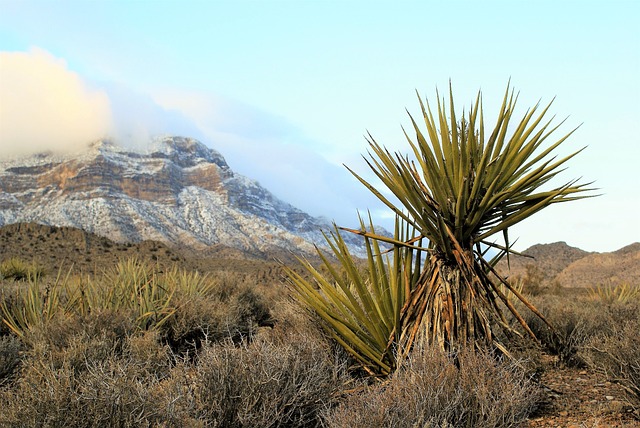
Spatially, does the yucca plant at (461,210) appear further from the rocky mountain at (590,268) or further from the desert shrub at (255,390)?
the rocky mountain at (590,268)

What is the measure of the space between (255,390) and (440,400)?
1316mm

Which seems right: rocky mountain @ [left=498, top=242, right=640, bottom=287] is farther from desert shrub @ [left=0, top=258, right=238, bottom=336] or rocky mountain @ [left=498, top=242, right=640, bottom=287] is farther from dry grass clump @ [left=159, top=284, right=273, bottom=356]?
desert shrub @ [left=0, top=258, right=238, bottom=336]

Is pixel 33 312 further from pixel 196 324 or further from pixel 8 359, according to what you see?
pixel 196 324

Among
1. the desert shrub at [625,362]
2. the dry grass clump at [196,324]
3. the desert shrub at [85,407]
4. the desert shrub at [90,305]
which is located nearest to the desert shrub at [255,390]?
the desert shrub at [85,407]

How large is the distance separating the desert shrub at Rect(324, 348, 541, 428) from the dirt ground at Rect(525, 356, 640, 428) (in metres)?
0.46

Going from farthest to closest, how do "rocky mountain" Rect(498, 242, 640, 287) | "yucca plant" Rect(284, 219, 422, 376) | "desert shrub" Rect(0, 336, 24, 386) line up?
"rocky mountain" Rect(498, 242, 640, 287), "desert shrub" Rect(0, 336, 24, 386), "yucca plant" Rect(284, 219, 422, 376)

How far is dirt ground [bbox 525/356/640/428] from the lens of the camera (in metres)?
4.63

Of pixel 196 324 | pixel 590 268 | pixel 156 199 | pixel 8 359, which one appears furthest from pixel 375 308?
pixel 156 199

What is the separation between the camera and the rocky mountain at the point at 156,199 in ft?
345

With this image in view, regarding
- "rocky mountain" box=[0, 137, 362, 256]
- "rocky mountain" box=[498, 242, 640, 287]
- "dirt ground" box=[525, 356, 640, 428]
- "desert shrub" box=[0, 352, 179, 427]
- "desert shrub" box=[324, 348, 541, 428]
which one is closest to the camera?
"desert shrub" box=[0, 352, 179, 427]

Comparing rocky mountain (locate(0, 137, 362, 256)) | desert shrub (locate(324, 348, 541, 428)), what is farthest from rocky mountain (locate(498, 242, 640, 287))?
rocky mountain (locate(0, 137, 362, 256))

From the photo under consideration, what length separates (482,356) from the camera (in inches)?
172

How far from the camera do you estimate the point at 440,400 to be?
381 cm

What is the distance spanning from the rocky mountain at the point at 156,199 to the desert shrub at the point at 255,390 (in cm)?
7997
